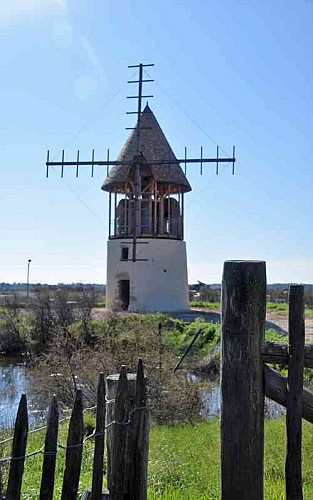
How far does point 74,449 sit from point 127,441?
416mm

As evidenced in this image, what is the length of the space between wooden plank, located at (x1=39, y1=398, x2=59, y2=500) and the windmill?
81.6ft

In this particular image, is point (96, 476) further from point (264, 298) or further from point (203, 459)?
point (203, 459)

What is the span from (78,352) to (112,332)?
4.56 meters

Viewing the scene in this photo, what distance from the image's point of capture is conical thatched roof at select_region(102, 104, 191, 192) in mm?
28453

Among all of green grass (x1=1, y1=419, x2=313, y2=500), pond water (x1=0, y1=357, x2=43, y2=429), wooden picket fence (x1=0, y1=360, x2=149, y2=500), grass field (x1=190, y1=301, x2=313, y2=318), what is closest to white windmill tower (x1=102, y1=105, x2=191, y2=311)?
grass field (x1=190, y1=301, x2=313, y2=318)

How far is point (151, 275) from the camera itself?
2862cm

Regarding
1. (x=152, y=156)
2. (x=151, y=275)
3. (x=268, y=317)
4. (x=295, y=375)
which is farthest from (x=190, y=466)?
(x=152, y=156)

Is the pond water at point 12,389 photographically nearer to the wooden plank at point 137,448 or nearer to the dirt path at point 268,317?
the dirt path at point 268,317

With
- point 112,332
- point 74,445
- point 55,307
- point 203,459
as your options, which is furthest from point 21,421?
point 55,307

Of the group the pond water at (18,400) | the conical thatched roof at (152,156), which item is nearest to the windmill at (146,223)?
the conical thatched roof at (152,156)

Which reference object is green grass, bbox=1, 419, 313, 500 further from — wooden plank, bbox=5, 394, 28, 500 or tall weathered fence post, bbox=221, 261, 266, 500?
wooden plank, bbox=5, 394, 28, 500

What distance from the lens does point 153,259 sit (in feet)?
93.6

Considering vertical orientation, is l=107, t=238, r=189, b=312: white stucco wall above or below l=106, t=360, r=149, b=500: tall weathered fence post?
above

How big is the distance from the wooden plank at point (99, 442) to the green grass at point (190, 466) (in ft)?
7.16
